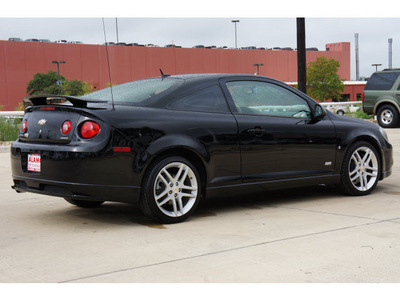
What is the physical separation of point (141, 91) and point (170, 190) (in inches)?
43.1

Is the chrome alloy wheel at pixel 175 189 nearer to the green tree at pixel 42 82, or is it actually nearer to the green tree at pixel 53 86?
the green tree at pixel 53 86

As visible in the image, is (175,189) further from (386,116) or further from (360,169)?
(386,116)

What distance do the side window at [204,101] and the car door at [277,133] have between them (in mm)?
111

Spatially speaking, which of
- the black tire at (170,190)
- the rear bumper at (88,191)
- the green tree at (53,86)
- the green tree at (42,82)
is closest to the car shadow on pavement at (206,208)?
the black tire at (170,190)

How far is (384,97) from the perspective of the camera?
20359 millimetres

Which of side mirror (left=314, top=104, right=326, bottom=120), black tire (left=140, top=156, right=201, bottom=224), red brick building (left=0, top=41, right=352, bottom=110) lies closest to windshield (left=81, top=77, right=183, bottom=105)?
black tire (left=140, top=156, right=201, bottom=224)

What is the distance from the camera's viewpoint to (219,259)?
14.2 ft

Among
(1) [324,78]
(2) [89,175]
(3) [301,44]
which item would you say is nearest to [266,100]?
(2) [89,175]

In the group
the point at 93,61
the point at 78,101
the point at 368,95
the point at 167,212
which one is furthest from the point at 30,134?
the point at 93,61

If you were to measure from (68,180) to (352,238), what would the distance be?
95.3 inches

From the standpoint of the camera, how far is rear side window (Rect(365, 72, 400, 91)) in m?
20.2

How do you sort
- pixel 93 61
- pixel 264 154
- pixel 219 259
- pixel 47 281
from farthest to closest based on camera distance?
pixel 93 61
pixel 264 154
pixel 219 259
pixel 47 281

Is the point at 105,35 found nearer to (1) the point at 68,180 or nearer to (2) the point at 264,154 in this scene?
(1) the point at 68,180

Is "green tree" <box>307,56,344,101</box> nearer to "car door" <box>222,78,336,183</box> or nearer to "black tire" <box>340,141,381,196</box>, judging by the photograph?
"black tire" <box>340,141,381,196</box>
